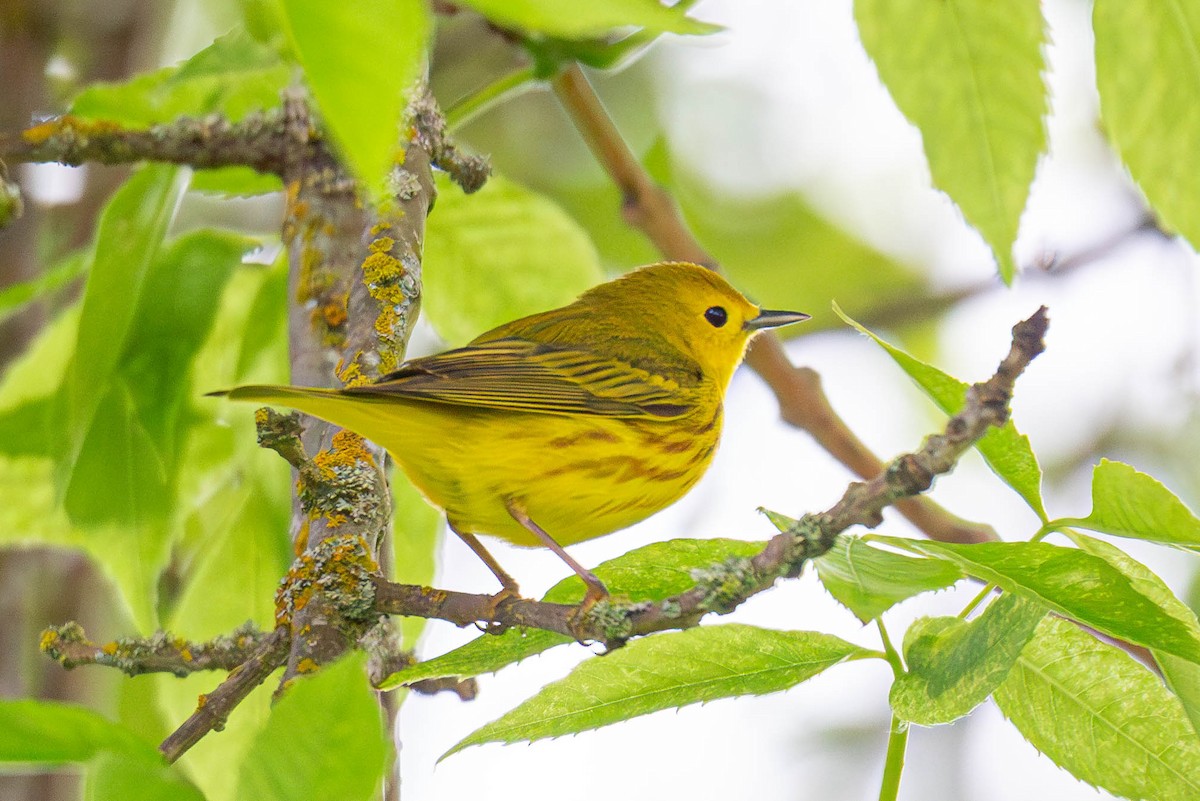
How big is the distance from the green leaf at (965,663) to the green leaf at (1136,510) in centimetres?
13

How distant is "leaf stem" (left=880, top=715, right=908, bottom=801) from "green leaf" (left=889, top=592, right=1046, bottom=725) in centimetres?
4

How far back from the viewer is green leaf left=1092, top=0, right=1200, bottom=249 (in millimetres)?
1267

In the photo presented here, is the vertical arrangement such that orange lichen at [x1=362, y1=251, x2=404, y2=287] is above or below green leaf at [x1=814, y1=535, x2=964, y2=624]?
above

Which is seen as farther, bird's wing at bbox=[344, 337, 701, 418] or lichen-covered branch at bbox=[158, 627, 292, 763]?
bird's wing at bbox=[344, 337, 701, 418]

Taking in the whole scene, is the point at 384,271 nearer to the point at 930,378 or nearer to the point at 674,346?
the point at 930,378

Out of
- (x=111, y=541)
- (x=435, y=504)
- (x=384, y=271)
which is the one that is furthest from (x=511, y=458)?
(x=111, y=541)

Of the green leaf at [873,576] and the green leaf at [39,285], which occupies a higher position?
the green leaf at [39,285]

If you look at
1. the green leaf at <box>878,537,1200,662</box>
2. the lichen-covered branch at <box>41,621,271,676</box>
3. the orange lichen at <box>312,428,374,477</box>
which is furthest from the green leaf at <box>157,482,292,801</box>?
the green leaf at <box>878,537,1200,662</box>

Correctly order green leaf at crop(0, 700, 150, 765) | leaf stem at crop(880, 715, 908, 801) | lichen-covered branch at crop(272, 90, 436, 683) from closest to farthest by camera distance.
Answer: green leaf at crop(0, 700, 150, 765), leaf stem at crop(880, 715, 908, 801), lichen-covered branch at crop(272, 90, 436, 683)

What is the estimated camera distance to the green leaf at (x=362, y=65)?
0.64m

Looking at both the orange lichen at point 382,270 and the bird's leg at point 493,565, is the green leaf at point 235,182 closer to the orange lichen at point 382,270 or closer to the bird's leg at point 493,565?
the orange lichen at point 382,270

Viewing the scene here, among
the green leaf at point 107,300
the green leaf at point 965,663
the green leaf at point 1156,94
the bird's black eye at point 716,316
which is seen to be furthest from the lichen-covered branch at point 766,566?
the bird's black eye at point 716,316

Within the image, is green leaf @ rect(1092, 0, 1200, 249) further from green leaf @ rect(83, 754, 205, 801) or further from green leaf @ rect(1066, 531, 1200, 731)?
green leaf @ rect(83, 754, 205, 801)

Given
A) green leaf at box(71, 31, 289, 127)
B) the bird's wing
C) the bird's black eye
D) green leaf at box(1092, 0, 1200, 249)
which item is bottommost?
green leaf at box(1092, 0, 1200, 249)
